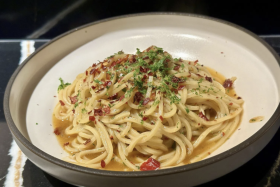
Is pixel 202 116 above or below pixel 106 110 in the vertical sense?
below

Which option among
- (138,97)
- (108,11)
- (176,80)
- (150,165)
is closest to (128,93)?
(138,97)

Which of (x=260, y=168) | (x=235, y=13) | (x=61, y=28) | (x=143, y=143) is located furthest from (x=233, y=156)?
(x=61, y=28)

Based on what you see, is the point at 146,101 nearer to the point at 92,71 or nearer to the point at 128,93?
the point at 128,93

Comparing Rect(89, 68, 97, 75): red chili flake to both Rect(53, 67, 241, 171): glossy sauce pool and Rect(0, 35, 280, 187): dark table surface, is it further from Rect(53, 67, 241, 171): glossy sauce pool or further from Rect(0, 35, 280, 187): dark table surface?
Rect(0, 35, 280, 187): dark table surface

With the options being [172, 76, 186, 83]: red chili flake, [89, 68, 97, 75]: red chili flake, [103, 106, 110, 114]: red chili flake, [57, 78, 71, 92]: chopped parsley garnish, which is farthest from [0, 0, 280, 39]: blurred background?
[103, 106, 110, 114]: red chili flake

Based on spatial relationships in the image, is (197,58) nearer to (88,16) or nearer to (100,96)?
(100,96)
